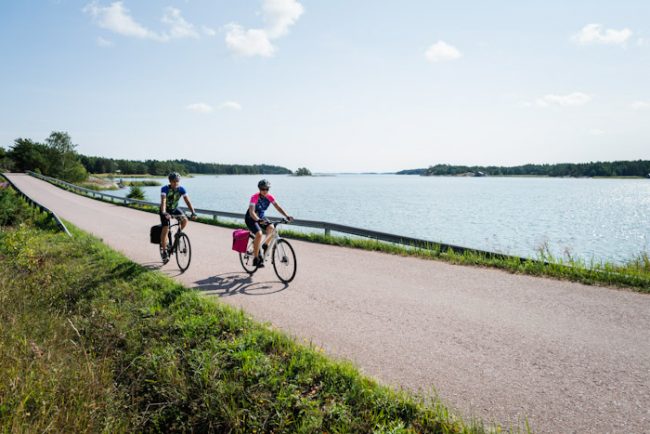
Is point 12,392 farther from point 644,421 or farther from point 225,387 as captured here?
point 644,421

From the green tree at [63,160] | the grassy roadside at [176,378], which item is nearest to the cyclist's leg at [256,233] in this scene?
the grassy roadside at [176,378]

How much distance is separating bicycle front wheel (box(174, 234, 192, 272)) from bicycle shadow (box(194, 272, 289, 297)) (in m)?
1.12

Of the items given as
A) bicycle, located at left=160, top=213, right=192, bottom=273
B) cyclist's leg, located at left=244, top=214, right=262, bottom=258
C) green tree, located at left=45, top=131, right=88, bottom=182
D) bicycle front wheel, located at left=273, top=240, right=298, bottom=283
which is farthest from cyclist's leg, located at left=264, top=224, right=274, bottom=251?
green tree, located at left=45, top=131, right=88, bottom=182

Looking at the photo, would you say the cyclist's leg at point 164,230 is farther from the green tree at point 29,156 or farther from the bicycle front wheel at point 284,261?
the green tree at point 29,156

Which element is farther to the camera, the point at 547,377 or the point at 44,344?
the point at 44,344

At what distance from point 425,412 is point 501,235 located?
23.9 meters

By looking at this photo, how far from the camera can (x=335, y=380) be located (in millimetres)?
3904

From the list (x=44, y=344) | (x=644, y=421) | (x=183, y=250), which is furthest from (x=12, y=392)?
(x=644, y=421)

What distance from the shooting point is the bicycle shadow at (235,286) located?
7.23 metres

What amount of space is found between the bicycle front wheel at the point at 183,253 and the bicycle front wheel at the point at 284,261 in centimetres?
253

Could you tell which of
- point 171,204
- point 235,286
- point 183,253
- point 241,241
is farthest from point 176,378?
point 171,204

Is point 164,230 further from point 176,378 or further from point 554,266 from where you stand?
point 554,266

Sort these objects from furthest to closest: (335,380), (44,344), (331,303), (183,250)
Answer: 1. (183,250)
2. (331,303)
3. (44,344)
4. (335,380)

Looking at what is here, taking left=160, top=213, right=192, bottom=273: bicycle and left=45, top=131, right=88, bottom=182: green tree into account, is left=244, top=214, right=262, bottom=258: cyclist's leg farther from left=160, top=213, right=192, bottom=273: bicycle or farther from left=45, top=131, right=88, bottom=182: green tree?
left=45, top=131, right=88, bottom=182: green tree
